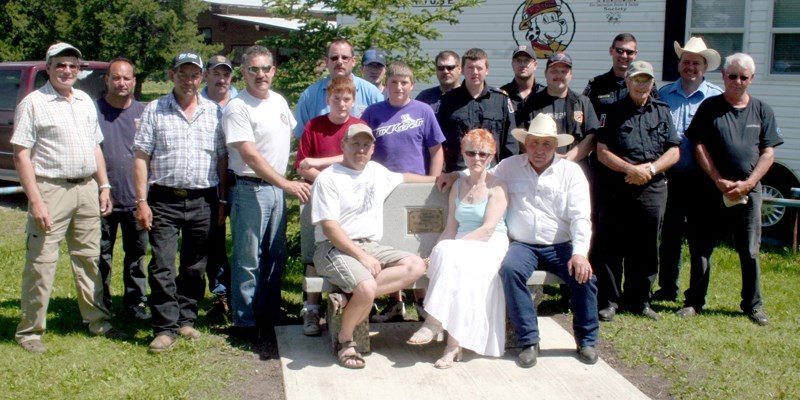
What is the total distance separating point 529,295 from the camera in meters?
5.43

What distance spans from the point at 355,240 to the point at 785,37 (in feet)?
21.1

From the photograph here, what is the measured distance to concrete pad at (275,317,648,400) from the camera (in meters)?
4.87

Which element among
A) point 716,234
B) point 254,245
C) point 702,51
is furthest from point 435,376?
point 702,51

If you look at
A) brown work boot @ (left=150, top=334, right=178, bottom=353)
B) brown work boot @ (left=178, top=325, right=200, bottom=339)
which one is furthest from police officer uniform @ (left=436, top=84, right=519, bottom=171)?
brown work boot @ (left=150, top=334, right=178, bottom=353)

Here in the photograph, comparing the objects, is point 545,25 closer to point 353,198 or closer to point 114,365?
point 353,198

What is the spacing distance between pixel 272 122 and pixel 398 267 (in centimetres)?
127

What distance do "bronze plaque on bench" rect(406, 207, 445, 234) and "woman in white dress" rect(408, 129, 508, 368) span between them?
1.21ft

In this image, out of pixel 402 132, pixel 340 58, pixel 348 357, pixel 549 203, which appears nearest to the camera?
pixel 348 357

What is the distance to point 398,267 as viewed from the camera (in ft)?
17.7

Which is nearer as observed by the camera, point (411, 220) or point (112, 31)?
point (411, 220)

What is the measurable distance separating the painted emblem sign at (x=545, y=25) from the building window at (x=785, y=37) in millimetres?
2324

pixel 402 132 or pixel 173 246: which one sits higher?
pixel 402 132

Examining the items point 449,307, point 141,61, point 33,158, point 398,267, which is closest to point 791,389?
point 449,307

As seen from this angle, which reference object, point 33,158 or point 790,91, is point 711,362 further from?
point 790,91
